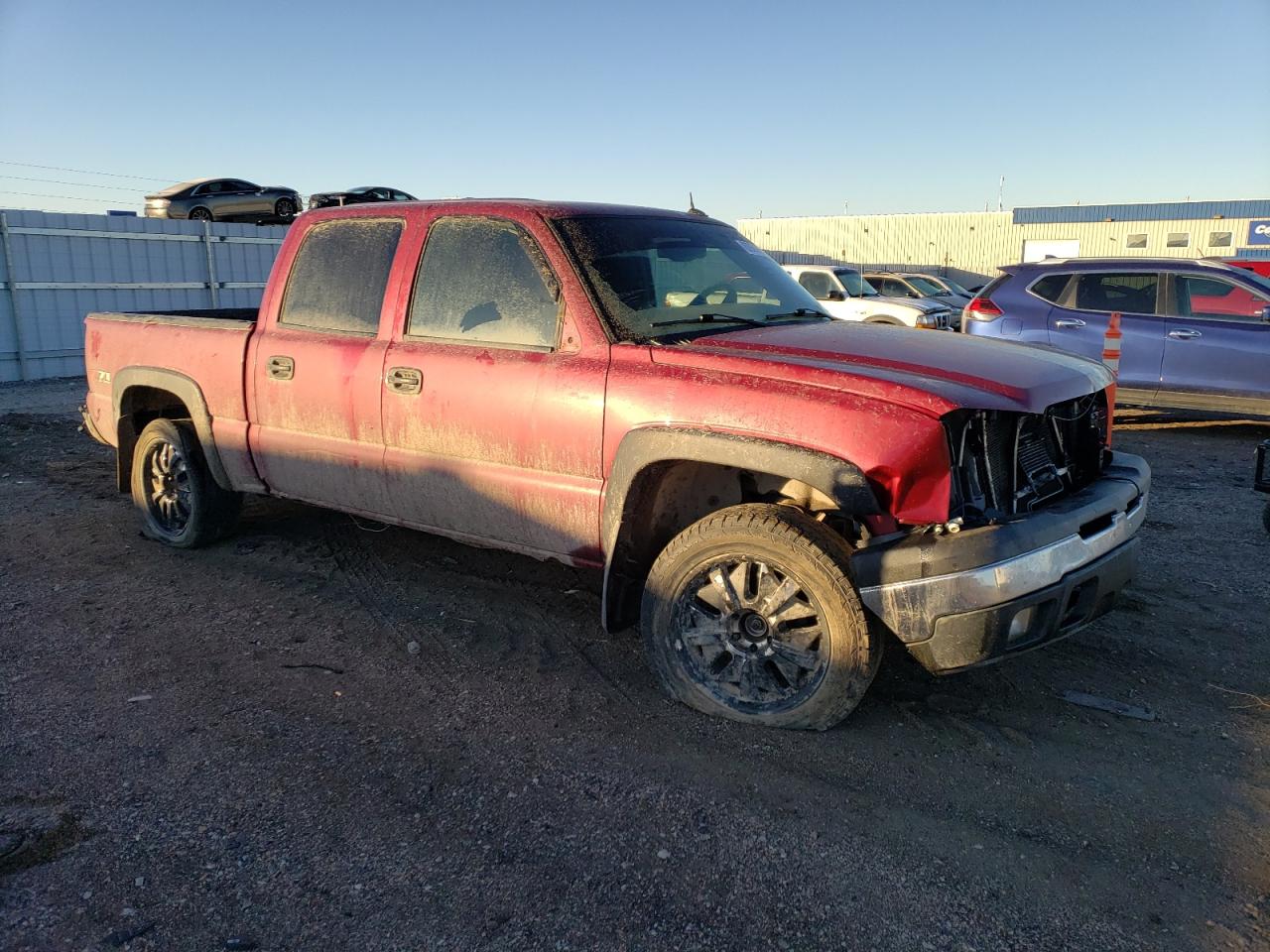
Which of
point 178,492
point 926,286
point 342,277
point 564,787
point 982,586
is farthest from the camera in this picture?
point 926,286

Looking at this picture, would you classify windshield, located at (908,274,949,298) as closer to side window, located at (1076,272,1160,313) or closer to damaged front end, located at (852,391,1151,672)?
side window, located at (1076,272,1160,313)

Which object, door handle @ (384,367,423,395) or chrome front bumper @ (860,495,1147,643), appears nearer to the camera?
chrome front bumper @ (860,495,1147,643)

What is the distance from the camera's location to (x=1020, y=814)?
2.90m

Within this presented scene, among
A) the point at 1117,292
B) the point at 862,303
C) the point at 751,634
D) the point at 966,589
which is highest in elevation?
the point at 1117,292

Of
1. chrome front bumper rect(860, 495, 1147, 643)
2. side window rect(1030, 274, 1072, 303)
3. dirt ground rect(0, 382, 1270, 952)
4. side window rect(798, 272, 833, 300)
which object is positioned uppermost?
side window rect(798, 272, 833, 300)

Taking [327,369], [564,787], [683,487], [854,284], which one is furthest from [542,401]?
[854,284]

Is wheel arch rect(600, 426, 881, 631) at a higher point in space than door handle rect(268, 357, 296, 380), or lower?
lower

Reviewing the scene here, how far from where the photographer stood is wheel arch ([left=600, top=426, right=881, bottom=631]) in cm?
304

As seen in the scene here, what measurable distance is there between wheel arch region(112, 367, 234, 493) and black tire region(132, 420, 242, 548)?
0.34 ft

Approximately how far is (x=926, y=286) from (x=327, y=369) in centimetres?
1754

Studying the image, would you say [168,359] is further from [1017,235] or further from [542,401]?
[1017,235]

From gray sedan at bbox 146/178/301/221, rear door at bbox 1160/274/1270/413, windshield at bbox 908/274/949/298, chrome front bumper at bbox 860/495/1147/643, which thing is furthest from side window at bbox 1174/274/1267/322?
gray sedan at bbox 146/178/301/221

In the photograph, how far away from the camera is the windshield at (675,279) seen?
382 cm

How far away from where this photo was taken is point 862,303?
15391 millimetres
